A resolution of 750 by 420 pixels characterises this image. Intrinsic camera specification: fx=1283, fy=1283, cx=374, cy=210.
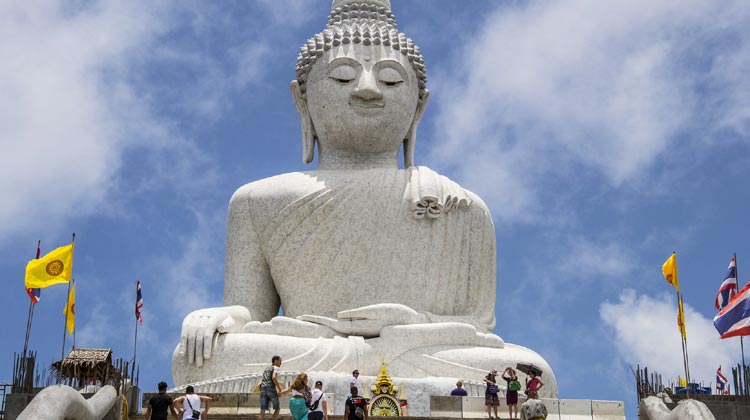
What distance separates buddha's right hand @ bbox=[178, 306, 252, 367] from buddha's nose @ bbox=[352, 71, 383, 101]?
13.6 ft

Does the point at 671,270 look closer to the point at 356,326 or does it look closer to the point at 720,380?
the point at 356,326

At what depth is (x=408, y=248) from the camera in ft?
66.4

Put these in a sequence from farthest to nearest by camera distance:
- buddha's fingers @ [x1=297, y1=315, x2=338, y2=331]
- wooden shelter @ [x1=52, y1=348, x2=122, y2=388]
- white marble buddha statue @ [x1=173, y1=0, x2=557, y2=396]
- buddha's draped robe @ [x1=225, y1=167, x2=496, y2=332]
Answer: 1. buddha's draped robe @ [x1=225, y1=167, x2=496, y2=332]
2. buddha's fingers @ [x1=297, y1=315, x2=338, y2=331]
3. white marble buddha statue @ [x1=173, y1=0, x2=557, y2=396]
4. wooden shelter @ [x1=52, y1=348, x2=122, y2=388]

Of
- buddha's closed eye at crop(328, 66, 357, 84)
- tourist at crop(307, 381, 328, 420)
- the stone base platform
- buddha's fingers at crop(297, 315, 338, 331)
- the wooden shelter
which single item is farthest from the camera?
buddha's closed eye at crop(328, 66, 357, 84)

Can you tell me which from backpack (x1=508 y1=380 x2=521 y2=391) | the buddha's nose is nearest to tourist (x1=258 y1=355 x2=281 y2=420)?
backpack (x1=508 y1=380 x2=521 y2=391)

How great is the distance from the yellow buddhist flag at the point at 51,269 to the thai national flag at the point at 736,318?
8645 mm

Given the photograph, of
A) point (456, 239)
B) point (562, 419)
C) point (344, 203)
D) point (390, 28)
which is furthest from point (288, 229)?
point (562, 419)

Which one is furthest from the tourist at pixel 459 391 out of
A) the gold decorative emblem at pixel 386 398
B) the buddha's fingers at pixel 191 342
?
the buddha's fingers at pixel 191 342

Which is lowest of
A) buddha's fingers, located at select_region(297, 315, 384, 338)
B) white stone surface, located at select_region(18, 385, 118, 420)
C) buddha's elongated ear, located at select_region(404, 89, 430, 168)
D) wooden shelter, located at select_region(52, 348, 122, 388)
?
white stone surface, located at select_region(18, 385, 118, 420)

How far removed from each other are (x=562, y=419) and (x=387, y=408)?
90.5 inches

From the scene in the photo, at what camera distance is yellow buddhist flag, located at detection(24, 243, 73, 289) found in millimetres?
17078

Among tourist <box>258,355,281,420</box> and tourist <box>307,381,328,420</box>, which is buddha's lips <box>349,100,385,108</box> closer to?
tourist <box>258,355,281,420</box>

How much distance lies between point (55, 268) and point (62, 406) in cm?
529

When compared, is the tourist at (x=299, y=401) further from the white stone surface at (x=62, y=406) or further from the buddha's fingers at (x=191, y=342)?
the buddha's fingers at (x=191, y=342)
